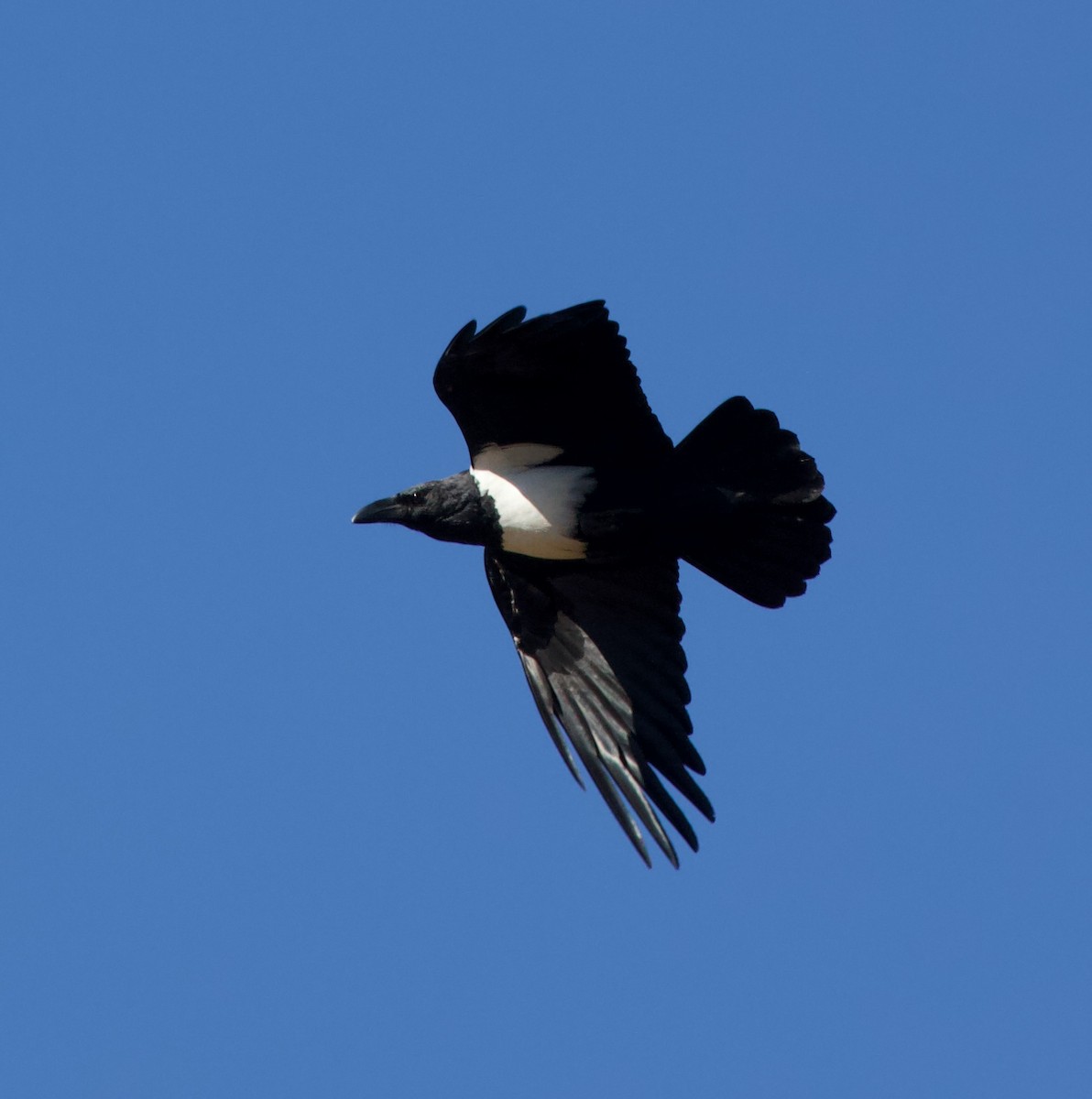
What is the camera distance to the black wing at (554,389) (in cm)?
1011

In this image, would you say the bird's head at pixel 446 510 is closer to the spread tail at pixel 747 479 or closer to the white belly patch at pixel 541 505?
the white belly patch at pixel 541 505

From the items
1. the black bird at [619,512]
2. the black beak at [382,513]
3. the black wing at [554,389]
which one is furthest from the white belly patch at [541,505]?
the black beak at [382,513]

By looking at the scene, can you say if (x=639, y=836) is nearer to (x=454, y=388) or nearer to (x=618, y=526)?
(x=618, y=526)

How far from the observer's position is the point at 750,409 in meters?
10.6

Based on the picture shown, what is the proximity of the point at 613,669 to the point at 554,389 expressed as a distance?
1.52 m

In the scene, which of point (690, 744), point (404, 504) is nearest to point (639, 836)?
point (690, 744)

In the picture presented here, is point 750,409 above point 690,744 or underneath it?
above

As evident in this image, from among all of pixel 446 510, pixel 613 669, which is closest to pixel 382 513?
pixel 446 510

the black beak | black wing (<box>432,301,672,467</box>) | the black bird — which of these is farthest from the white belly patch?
the black beak

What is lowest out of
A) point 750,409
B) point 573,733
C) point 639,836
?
point 639,836

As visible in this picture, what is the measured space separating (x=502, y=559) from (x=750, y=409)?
1508 millimetres

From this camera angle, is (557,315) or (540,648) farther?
(540,648)

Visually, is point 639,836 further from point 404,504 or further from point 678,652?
point 404,504

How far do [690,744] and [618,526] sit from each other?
44.6 inches
